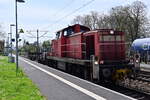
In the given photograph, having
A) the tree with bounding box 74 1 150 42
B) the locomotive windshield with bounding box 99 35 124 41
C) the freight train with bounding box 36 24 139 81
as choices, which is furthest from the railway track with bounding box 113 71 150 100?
the tree with bounding box 74 1 150 42

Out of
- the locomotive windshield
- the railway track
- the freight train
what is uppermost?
the locomotive windshield

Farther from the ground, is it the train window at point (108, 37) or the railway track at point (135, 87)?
the train window at point (108, 37)

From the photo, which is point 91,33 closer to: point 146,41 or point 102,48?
point 102,48

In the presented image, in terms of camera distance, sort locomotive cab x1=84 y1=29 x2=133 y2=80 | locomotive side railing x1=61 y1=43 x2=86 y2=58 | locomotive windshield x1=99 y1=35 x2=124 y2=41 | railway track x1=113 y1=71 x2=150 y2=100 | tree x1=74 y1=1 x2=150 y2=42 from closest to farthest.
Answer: railway track x1=113 y1=71 x2=150 y2=100, locomotive cab x1=84 y1=29 x2=133 y2=80, locomotive windshield x1=99 y1=35 x2=124 y2=41, locomotive side railing x1=61 y1=43 x2=86 y2=58, tree x1=74 y1=1 x2=150 y2=42

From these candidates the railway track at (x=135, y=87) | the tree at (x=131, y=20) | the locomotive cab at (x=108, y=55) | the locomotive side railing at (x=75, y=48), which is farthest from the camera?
the tree at (x=131, y=20)

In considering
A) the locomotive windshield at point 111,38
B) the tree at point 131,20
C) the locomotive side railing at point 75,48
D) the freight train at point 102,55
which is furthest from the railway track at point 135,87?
the tree at point 131,20

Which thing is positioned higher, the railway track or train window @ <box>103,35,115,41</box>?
train window @ <box>103,35,115,41</box>

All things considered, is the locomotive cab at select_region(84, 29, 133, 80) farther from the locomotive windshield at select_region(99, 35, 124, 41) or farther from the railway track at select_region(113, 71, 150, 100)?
the railway track at select_region(113, 71, 150, 100)

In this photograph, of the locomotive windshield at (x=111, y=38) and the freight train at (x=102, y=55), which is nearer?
the freight train at (x=102, y=55)

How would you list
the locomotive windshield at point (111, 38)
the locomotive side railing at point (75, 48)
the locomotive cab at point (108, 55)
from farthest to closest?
the locomotive side railing at point (75, 48) < the locomotive windshield at point (111, 38) < the locomotive cab at point (108, 55)

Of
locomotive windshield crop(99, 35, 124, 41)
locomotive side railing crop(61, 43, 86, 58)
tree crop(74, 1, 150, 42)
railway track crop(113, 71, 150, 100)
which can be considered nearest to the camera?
railway track crop(113, 71, 150, 100)

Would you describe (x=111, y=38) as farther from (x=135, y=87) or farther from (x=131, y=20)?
(x=131, y=20)

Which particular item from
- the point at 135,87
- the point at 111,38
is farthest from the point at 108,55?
the point at 135,87

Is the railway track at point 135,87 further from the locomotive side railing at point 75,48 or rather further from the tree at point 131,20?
the tree at point 131,20
